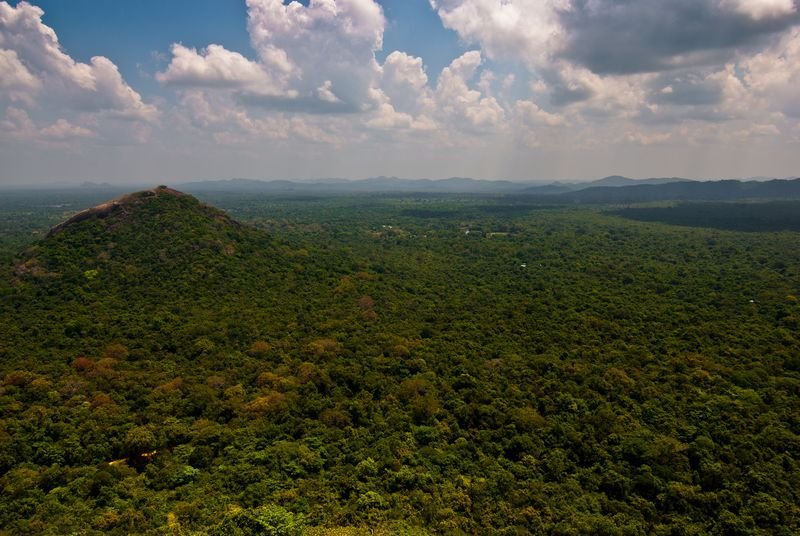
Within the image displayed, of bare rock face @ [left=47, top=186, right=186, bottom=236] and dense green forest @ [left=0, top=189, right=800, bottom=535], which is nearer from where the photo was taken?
dense green forest @ [left=0, top=189, right=800, bottom=535]

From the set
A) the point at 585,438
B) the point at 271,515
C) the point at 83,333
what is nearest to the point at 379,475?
the point at 271,515

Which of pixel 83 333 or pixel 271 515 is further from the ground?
pixel 83 333

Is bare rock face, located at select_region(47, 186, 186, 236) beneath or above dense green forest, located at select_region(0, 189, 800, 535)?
above

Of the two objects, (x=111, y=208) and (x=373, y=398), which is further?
(x=111, y=208)

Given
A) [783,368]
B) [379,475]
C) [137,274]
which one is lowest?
[379,475]

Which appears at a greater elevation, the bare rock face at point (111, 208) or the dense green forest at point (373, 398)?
the bare rock face at point (111, 208)

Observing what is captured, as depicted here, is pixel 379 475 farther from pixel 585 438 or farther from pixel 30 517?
pixel 30 517

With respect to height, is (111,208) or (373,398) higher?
(111,208)

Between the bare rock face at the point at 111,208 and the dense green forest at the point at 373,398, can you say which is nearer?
the dense green forest at the point at 373,398
